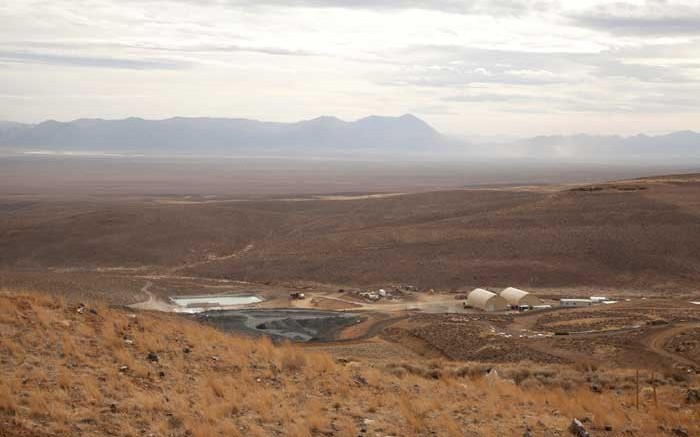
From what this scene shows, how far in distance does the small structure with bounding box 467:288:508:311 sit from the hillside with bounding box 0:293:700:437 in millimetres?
26897

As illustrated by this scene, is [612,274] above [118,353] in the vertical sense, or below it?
below

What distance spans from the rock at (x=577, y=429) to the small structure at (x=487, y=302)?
3353 cm

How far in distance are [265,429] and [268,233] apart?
73.9 m

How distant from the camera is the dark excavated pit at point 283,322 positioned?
3891 centimetres

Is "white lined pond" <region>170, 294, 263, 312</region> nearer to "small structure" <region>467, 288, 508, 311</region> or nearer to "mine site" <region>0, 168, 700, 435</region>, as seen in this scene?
"mine site" <region>0, 168, 700, 435</region>

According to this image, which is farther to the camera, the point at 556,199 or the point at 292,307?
the point at 556,199

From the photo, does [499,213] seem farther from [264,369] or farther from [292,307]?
[264,369]

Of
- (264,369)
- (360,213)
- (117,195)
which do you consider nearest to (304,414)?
(264,369)

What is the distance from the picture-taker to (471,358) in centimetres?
2916

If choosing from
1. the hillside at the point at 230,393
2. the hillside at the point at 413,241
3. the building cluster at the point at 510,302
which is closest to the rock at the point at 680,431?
the hillside at the point at 230,393

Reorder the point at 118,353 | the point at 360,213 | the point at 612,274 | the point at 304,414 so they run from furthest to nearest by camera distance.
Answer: the point at 360,213 → the point at 612,274 → the point at 118,353 → the point at 304,414

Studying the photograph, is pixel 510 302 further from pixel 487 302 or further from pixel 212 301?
pixel 212 301

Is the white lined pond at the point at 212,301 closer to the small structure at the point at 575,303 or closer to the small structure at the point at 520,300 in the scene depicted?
the small structure at the point at 520,300

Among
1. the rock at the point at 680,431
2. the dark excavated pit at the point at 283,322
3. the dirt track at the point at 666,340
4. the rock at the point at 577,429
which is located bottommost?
the dark excavated pit at the point at 283,322
